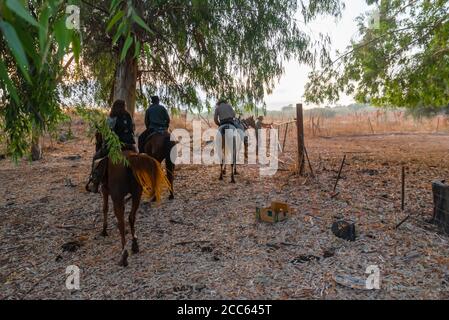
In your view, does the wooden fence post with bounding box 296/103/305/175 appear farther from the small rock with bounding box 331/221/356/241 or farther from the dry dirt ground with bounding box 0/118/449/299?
the small rock with bounding box 331/221/356/241

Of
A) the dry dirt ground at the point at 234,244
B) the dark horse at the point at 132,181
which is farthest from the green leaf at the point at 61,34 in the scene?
the dry dirt ground at the point at 234,244

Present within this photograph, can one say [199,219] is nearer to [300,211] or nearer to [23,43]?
[300,211]

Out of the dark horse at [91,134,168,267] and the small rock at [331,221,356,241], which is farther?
the small rock at [331,221,356,241]

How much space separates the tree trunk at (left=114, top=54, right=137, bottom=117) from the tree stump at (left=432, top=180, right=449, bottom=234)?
7371 millimetres

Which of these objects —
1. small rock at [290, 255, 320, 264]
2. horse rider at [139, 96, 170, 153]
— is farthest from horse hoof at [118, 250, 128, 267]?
horse rider at [139, 96, 170, 153]

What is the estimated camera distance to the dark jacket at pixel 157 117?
744 cm

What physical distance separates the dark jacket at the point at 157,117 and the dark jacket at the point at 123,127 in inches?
65.0

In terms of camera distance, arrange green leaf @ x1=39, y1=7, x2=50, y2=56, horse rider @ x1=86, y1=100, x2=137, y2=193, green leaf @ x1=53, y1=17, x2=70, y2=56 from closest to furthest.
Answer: green leaf @ x1=39, y1=7, x2=50, y2=56 < green leaf @ x1=53, y1=17, x2=70, y2=56 < horse rider @ x1=86, y1=100, x2=137, y2=193

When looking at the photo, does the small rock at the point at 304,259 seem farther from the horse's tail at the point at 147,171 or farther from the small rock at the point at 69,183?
the small rock at the point at 69,183

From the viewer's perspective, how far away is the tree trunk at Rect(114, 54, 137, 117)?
823cm

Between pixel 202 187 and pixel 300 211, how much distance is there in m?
3.01

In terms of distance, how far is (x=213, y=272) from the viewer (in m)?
4.29

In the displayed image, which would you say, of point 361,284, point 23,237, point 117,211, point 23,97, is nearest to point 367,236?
point 361,284

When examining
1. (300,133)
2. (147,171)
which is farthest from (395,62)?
(147,171)
